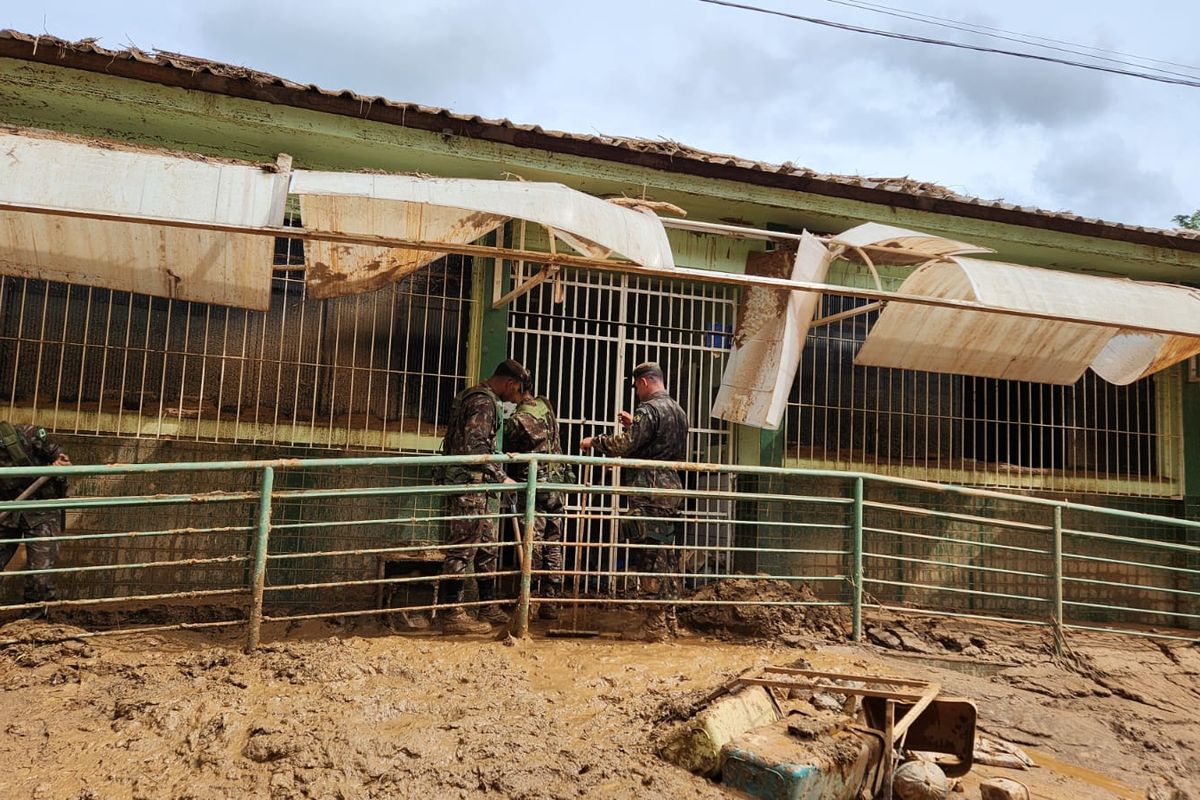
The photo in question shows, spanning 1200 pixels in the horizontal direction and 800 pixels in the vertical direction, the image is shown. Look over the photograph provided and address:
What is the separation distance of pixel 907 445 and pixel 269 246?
5995 mm

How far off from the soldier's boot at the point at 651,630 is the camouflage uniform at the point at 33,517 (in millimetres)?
3799

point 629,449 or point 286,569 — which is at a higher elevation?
point 629,449

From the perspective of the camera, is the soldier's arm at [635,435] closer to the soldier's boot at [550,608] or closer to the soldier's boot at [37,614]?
the soldier's boot at [550,608]

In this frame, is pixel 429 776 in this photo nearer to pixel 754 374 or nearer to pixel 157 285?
pixel 157 285

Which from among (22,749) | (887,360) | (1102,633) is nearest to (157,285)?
(22,749)

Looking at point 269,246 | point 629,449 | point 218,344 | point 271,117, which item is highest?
point 271,117

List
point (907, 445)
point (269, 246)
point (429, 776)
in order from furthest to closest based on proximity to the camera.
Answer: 1. point (907, 445)
2. point (269, 246)
3. point (429, 776)

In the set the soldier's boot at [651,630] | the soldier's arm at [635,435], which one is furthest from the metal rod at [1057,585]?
the soldier's arm at [635,435]

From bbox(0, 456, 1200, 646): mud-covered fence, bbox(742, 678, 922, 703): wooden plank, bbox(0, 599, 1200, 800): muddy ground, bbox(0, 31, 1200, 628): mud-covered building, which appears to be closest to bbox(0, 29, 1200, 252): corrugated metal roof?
bbox(0, 31, 1200, 628): mud-covered building

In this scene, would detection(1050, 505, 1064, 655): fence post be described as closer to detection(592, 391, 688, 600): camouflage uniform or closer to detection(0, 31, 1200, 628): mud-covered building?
detection(0, 31, 1200, 628): mud-covered building

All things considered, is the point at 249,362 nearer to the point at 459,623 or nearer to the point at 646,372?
the point at 459,623

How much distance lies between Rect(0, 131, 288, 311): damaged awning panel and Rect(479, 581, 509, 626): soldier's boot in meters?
2.55

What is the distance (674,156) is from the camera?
287 inches

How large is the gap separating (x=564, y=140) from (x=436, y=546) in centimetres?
362
